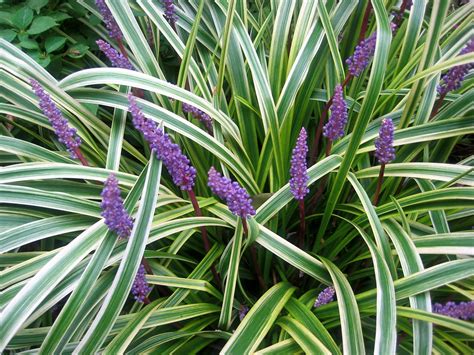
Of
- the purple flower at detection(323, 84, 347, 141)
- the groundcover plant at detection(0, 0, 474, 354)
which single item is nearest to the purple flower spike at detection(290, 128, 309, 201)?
the groundcover plant at detection(0, 0, 474, 354)

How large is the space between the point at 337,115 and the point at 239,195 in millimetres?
441

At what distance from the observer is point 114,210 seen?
1162 mm

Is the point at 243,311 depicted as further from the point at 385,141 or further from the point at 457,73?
the point at 457,73

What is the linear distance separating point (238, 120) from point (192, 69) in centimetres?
27

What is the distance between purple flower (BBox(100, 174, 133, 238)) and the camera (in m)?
1.11

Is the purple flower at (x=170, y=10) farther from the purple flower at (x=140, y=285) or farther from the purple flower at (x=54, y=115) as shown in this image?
the purple flower at (x=140, y=285)

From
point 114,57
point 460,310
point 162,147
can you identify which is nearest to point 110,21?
point 114,57

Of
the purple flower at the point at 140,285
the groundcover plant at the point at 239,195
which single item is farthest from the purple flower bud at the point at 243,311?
the purple flower at the point at 140,285

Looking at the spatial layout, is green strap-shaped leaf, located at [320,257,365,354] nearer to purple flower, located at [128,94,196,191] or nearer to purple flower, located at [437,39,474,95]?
purple flower, located at [128,94,196,191]

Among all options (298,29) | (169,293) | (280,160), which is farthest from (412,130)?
(169,293)

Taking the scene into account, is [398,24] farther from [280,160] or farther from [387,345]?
[387,345]

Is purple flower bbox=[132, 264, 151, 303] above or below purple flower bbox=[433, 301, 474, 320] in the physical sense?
below

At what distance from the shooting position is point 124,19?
6.17ft

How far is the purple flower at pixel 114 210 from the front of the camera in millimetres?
1108
